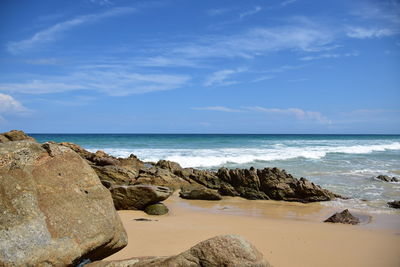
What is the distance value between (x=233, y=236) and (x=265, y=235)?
353 cm

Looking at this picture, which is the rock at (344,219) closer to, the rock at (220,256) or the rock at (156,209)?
the rock at (156,209)

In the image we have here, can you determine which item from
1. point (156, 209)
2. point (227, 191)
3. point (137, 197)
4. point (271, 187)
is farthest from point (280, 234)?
point (227, 191)

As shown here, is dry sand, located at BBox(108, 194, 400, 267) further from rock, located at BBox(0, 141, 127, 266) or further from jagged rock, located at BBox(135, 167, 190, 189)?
jagged rock, located at BBox(135, 167, 190, 189)

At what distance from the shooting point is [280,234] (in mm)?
6879

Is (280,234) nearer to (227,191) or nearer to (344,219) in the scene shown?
(344,219)

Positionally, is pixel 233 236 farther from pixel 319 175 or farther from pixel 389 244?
pixel 319 175

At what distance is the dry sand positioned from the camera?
221 inches

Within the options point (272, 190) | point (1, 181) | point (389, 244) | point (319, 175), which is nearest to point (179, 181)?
point (272, 190)

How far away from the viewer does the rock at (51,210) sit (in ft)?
11.3

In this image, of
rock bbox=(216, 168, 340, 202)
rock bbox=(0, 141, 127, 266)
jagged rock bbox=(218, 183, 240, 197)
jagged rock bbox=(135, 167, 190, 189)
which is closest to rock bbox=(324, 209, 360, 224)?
rock bbox=(216, 168, 340, 202)

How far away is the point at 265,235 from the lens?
6797mm

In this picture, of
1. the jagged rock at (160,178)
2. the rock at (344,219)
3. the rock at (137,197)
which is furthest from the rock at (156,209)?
the jagged rock at (160,178)

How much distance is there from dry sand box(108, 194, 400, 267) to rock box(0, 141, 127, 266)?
1383 mm

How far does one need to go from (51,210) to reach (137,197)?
5.41 meters
